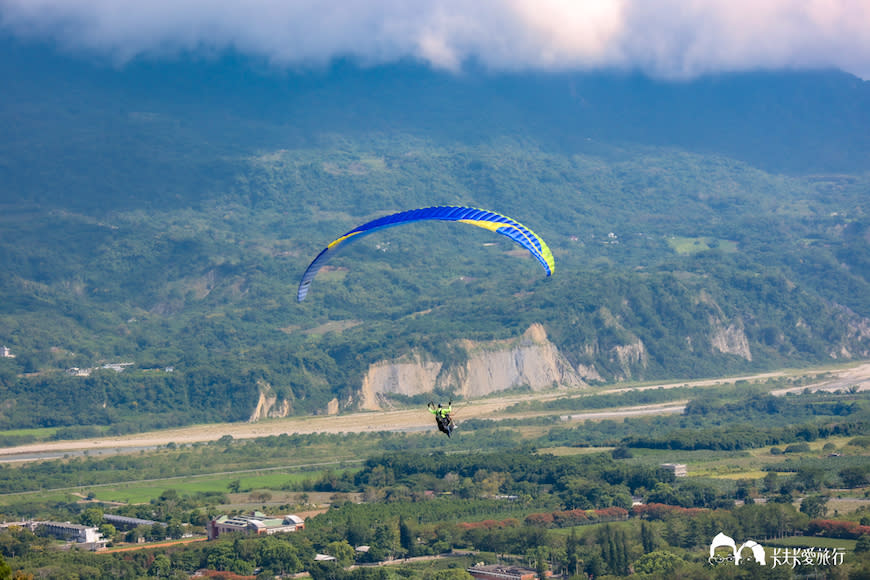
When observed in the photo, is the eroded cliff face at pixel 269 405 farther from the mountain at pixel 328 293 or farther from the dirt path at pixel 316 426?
the dirt path at pixel 316 426

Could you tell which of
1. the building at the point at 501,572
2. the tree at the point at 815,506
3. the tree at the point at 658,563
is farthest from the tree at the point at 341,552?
the tree at the point at 815,506

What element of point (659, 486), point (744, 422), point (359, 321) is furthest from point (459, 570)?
point (359, 321)

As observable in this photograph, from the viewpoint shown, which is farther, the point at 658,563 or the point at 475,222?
the point at 658,563

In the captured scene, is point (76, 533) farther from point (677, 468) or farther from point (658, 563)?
point (677, 468)

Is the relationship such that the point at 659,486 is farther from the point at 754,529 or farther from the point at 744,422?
the point at 744,422

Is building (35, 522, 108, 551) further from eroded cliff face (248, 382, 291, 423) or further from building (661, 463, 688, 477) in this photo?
eroded cliff face (248, 382, 291, 423)

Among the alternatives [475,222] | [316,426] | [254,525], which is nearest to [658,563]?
[475,222]
